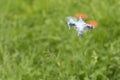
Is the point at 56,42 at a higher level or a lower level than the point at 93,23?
lower

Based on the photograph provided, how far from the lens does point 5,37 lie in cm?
345

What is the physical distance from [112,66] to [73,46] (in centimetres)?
40

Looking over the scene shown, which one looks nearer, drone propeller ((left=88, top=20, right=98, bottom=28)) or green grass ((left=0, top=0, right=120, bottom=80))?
green grass ((left=0, top=0, right=120, bottom=80))

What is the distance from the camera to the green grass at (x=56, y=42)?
113 inches

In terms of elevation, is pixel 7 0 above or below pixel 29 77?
above

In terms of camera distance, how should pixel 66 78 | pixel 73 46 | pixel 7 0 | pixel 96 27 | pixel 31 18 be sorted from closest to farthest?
pixel 66 78 → pixel 73 46 → pixel 96 27 → pixel 31 18 → pixel 7 0

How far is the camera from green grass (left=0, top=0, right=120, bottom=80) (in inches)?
113

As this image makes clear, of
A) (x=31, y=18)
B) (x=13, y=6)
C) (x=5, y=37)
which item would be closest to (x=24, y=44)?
(x=5, y=37)

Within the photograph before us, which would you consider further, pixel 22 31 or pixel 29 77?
pixel 22 31

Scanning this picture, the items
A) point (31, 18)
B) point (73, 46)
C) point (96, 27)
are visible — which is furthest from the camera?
point (31, 18)

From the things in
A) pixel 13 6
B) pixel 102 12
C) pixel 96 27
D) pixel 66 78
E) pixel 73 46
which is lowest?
pixel 66 78

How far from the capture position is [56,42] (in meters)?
3.38

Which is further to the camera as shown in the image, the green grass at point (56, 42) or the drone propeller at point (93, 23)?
the drone propeller at point (93, 23)

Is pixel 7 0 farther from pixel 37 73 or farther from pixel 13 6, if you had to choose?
pixel 37 73
